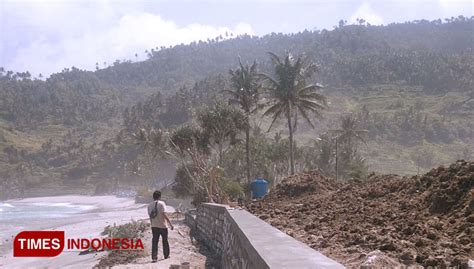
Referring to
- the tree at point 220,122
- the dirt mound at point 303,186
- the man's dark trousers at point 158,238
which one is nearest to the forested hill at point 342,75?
the tree at point 220,122

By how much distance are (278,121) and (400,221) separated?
61523 mm

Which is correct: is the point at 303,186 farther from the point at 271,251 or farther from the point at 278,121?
the point at 278,121

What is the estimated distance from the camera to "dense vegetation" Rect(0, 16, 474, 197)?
60734 mm

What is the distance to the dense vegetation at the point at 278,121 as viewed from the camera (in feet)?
199

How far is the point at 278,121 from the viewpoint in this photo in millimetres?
68500

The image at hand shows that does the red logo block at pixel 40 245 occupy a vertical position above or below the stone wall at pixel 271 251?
below

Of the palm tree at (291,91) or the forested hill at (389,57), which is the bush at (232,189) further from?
the forested hill at (389,57)

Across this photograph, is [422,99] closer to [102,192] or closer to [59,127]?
[102,192]

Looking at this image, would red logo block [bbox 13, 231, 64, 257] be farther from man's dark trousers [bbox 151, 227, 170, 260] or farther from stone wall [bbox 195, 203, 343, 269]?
stone wall [bbox 195, 203, 343, 269]

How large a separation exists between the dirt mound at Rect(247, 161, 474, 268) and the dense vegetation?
26.7 m

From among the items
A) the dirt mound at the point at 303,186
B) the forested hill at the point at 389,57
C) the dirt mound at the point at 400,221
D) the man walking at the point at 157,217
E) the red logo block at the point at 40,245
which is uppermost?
the forested hill at the point at 389,57

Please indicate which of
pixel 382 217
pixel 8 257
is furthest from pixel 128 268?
pixel 8 257

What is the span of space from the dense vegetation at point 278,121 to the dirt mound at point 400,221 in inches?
1053

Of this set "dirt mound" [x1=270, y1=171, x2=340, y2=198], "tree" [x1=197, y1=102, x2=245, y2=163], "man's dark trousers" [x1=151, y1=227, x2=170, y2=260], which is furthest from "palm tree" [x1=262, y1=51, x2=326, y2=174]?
"man's dark trousers" [x1=151, y1=227, x2=170, y2=260]
